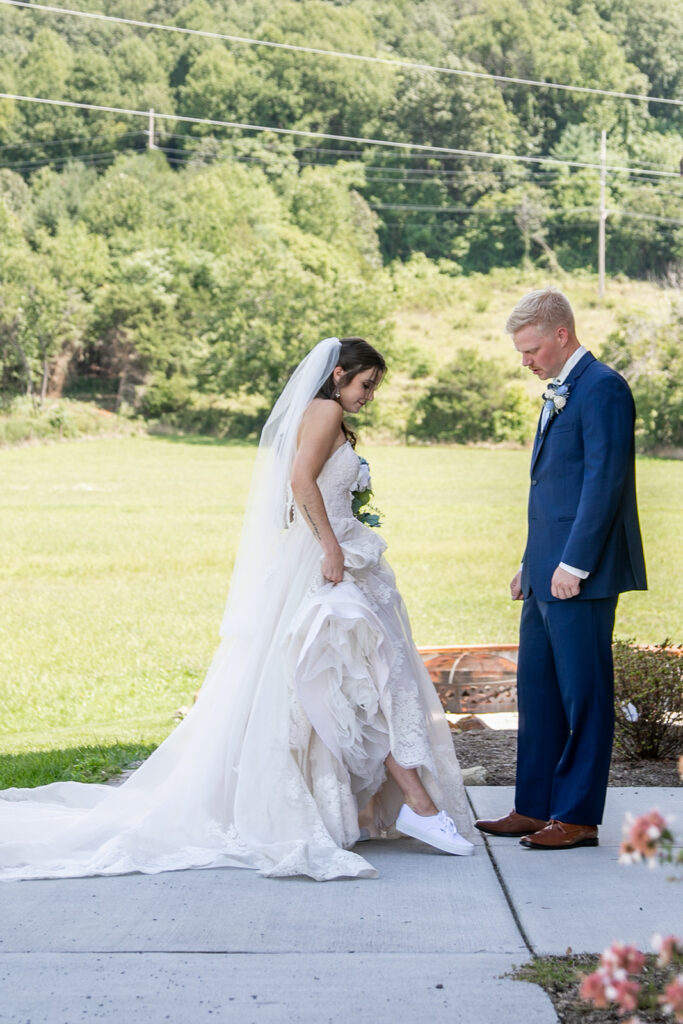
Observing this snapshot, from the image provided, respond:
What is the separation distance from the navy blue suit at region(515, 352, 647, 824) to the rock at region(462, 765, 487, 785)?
86 centimetres

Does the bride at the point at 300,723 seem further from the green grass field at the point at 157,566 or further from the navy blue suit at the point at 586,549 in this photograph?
the green grass field at the point at 157,566

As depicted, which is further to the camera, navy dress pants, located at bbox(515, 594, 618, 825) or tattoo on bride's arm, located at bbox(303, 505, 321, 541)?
tattoo on bride's arm, located at bbox(303, 505, 321, 541)

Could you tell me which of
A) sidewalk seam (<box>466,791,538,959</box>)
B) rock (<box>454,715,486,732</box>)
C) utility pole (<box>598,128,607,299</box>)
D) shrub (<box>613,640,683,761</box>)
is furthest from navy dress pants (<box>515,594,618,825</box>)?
utility pole (<box>598,128,607,299</box>)

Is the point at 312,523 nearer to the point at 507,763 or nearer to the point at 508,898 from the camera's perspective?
the point at 508,898

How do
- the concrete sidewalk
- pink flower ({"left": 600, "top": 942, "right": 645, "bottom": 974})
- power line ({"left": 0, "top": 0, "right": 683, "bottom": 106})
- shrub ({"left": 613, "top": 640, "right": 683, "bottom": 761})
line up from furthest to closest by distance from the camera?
power line ({"left": 0, "top": 0, "right": 683, "bottom": 106}), shrub ({"left": 613, "top": 640, "right": 683, "bottom": 761}), the concrete sidewalk, pink flower ({"left": 600, "top": 942, "right": 645, "bottom": 974})

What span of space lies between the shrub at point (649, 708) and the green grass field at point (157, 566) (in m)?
2.15

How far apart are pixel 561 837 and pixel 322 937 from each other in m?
1.08

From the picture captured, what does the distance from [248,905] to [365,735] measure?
2.66ft

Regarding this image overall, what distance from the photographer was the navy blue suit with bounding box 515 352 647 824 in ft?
12.1

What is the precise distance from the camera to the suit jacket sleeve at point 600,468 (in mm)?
3672

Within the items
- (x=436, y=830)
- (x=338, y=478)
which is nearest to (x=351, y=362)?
(x=338, y=478)

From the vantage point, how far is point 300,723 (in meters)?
3.82

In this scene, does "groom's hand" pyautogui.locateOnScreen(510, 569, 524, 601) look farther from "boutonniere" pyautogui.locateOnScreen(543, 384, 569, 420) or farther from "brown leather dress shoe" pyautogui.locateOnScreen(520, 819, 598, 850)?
"brown leather dress shoe" pyautogui.locateOnScreen(520, 819, 598, 850)

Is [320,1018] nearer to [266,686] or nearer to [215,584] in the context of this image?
[266,686]
